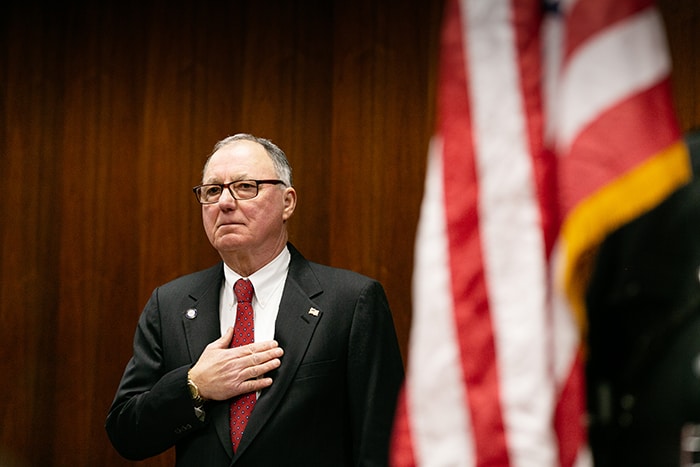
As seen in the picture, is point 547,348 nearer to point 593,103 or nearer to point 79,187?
point 593,103

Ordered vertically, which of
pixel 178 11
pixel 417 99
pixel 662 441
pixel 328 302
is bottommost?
pixel 662 441

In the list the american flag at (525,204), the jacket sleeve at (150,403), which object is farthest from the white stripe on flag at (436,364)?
the jacket sleeve at (150,403)

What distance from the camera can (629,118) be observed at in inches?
42.9

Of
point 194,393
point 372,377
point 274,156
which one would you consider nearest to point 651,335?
point 372,377

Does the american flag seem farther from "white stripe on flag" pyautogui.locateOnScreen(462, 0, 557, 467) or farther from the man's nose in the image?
the man's nose

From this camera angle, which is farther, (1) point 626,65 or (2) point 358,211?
(2) point 358,211

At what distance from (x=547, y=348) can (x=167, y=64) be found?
2457mm

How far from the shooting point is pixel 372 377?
2.18 meters

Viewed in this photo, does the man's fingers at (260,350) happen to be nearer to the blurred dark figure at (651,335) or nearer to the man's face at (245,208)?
the man's face at (245,208)

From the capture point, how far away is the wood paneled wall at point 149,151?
9.95 feet

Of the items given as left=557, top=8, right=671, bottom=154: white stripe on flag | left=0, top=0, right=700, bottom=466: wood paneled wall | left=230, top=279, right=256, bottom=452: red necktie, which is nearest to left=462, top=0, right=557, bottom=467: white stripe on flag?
left=557, top=8, right=671, bottom=154: white stripe on flag

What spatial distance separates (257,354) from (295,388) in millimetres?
133

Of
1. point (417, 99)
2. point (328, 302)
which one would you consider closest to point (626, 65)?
point (328, 302)

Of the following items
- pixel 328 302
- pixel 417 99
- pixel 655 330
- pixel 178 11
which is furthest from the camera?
pixel 178 11
